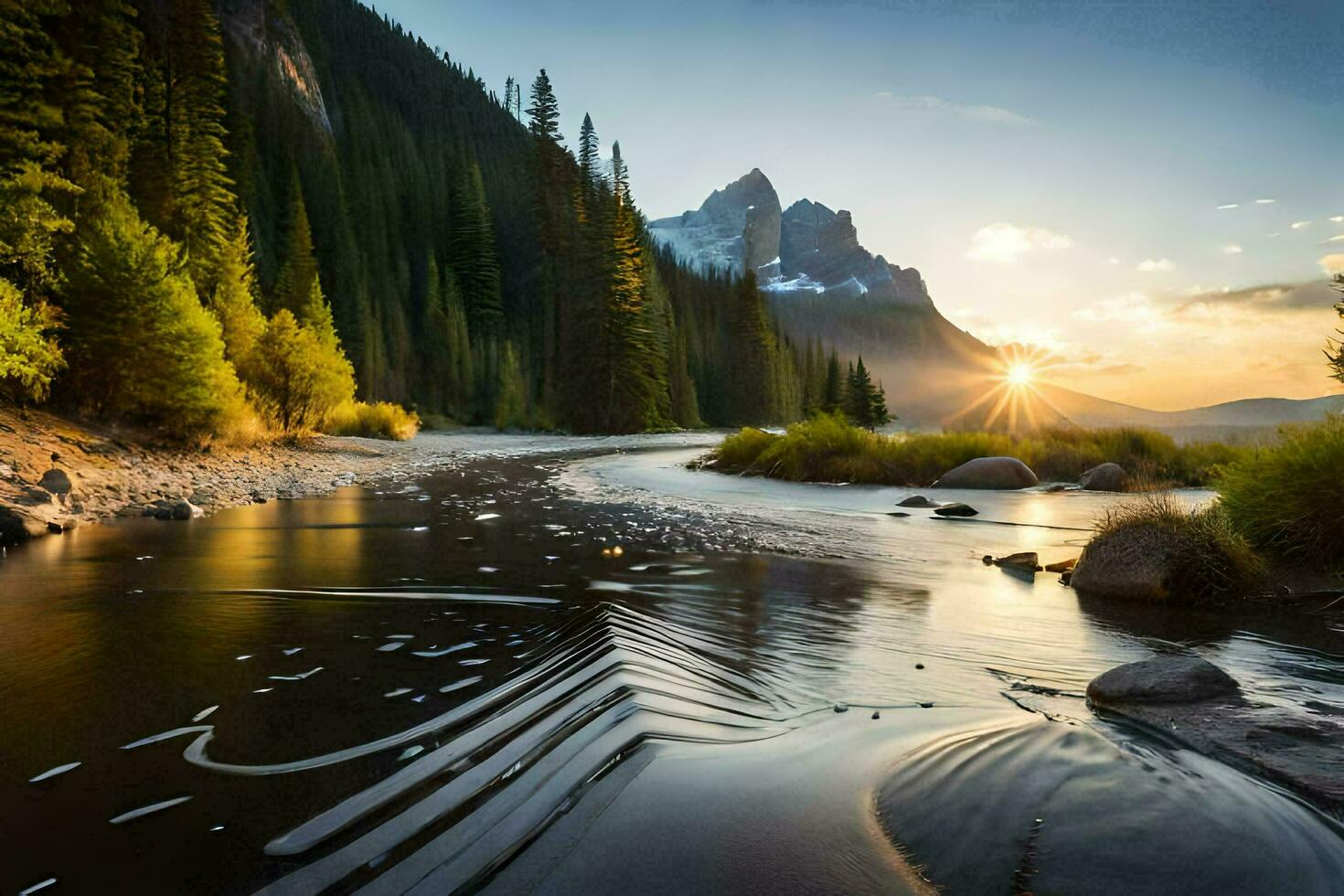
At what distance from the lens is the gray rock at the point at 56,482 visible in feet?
38.9

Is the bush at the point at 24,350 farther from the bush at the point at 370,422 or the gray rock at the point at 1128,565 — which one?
the bush at the point at 370,422

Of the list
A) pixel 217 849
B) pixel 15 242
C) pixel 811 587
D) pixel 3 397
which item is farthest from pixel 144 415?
pixel 217 849

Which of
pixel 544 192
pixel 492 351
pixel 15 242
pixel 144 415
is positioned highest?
pixel 544 192

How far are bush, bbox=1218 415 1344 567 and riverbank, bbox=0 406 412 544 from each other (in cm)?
1463

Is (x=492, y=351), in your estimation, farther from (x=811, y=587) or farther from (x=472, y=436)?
(x=811, y=587)

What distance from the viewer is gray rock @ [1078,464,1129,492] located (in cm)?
1911

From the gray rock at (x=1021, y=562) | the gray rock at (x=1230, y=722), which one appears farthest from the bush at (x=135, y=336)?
the gray rock at (x=1230, y=722)

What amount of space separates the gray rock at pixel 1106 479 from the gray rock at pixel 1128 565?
12671mm

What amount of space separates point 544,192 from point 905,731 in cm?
6628

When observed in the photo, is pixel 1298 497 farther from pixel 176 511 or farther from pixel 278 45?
pixel 278 45

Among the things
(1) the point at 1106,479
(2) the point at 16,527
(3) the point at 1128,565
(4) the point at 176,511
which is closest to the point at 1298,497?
(3) the point at 1128,565

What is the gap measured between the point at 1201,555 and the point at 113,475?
1702 cm

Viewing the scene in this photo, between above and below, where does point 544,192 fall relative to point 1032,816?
above

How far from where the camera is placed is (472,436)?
48000 mm
